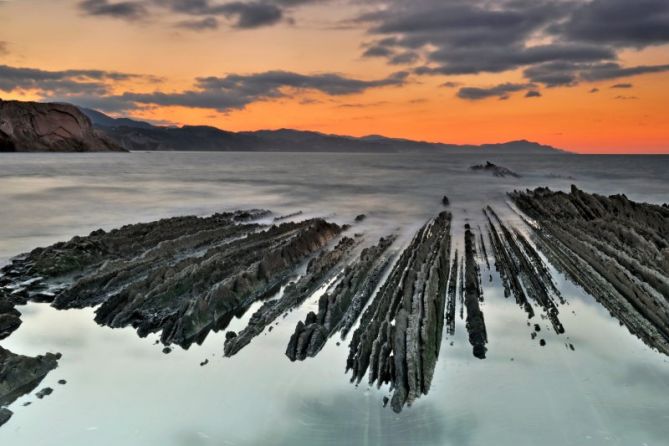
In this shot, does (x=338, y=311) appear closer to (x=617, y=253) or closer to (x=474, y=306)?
(x=474, y=306)

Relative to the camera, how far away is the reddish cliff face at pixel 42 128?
10376cm

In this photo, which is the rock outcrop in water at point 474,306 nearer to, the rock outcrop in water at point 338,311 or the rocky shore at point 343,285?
the rocky shore at point 343,285

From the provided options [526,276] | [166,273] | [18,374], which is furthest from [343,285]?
[18,374]

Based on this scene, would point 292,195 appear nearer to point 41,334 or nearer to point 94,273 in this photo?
point 94,273

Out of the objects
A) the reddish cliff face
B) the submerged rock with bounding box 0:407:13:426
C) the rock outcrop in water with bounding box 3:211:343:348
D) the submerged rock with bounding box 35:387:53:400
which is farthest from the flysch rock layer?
the reddish cliff face

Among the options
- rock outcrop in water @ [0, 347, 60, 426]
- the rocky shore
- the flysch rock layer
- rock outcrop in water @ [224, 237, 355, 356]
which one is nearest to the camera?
rock outcrop in water @ [0, 347, 60, 426]

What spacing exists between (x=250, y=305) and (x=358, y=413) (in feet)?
14.7

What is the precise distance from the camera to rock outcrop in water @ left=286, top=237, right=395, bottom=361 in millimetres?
8391

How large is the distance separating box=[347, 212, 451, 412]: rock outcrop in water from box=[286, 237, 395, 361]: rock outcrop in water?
341mm

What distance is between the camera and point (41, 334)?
899 cm

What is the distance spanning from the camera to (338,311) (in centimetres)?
951

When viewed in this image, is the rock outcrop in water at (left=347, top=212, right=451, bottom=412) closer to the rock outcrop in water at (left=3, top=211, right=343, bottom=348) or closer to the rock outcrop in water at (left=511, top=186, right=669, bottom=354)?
the rock outcrop in water at (left=3, top=211, right=343, bottom=348)

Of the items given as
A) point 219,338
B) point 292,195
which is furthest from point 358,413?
point 292,195

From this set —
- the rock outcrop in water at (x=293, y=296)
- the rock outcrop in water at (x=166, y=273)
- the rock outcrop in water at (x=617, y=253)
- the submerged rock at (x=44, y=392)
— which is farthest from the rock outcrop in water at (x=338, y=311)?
the rock outcrop in water at (x=617, y=253)
